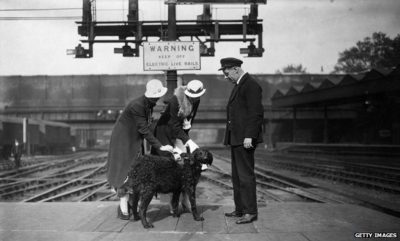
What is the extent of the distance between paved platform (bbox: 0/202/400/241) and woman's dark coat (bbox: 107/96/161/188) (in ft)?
2.02

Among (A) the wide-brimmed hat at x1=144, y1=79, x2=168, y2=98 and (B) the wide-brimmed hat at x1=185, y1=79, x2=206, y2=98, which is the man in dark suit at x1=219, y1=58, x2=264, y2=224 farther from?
(A) the wide-brimmed hat at x1=144, y1=79, x2=168, y2=98

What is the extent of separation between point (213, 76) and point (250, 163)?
47858 millimetres

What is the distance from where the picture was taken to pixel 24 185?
1278 cm

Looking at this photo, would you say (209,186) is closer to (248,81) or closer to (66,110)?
(248,81)

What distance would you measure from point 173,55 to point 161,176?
2652 millimetres

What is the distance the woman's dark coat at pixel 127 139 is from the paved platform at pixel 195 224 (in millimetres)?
615

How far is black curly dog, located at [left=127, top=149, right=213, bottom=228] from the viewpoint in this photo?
5.02m

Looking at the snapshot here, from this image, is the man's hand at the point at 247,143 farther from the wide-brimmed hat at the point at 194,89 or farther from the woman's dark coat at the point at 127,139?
the woman's dark coat at the point at 127,139

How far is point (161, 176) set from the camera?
16.8ft

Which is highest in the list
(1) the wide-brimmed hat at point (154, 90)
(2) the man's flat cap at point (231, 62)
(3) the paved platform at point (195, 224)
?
(2) the man's flat cap at point (231, 62)

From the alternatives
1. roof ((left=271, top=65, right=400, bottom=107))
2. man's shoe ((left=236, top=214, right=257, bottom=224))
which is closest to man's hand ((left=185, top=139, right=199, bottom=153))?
man's shoe ((left=236, top=214, right=257, bottom=224))

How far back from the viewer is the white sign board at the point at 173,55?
23.0ft

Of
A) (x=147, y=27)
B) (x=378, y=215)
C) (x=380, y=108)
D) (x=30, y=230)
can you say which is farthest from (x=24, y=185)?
(x=380, y=108)

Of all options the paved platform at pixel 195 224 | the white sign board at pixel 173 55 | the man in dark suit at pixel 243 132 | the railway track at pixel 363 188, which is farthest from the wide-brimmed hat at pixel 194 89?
the railway track at pixel 363 188
